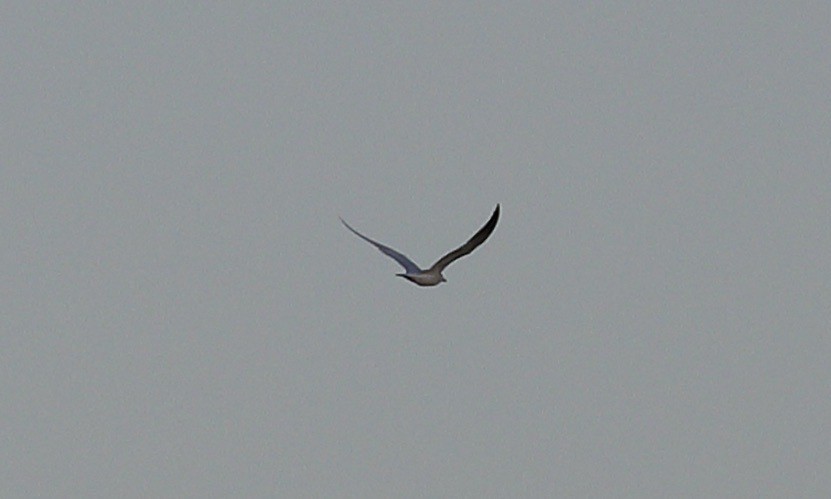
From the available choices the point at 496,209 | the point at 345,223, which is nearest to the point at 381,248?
the point at 345,223

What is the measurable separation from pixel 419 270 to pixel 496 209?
4608 millimetres

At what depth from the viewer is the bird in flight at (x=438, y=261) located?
193 ft

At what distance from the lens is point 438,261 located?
60625mm

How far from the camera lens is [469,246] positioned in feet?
196

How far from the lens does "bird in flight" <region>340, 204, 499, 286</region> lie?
193 feet

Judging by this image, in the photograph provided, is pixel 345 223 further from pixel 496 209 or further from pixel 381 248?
pixel 496 209

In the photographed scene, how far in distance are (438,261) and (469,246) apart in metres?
1.27

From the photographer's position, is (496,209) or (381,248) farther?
(381,248)

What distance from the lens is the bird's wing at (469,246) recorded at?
5847cm

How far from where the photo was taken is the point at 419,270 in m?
61.3

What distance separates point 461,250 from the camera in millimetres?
60094

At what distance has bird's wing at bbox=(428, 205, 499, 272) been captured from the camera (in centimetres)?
5847

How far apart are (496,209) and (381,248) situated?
239 inches

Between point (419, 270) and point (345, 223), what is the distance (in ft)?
6.65
